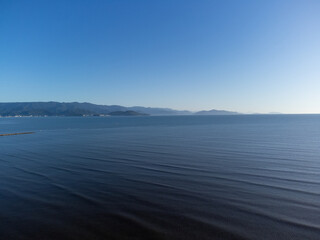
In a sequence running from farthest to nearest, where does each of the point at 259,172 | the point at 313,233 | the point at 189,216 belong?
the point at 259,172, the point at 189,216, the point at 313,233

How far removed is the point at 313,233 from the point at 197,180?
23.9 ft

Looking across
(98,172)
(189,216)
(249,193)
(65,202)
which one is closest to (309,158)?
(249,193)

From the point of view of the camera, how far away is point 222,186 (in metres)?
12.9

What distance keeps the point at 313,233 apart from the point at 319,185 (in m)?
6.61

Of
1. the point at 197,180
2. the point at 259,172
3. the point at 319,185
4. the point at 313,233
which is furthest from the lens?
the point at 259,172

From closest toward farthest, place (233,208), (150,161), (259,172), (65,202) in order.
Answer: (233,208)
(65,202)
(259,172)
(150,161)

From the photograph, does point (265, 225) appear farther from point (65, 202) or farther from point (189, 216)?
point (65, 202)

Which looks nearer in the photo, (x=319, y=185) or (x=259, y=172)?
(x=319, y=185)

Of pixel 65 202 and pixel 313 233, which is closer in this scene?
pixel 313 233

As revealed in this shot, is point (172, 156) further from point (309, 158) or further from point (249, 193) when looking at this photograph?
point (309, 158)

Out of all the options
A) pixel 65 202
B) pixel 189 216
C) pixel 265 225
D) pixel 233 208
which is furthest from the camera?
pixel 65 202

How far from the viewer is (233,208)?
9.83m

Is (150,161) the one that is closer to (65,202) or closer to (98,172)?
(98,172)

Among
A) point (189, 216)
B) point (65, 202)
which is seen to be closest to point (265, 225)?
point (189, 216)
